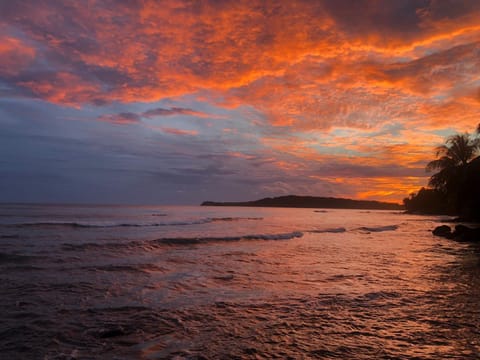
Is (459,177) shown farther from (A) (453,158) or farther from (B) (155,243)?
(B) (155,243)

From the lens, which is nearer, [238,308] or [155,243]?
Answer: [238,308]

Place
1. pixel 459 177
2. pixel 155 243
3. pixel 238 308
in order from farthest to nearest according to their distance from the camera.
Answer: pixel 459 177 < pixel 155 243 < pixel 238 308

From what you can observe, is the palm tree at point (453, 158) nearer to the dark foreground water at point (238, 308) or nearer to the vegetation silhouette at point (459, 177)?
the vegetation silhouette at point (459, 177)

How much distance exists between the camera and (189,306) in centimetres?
715

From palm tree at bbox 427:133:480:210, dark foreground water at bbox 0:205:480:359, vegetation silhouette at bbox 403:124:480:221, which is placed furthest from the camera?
palm tree at bbox 427:133:480:210

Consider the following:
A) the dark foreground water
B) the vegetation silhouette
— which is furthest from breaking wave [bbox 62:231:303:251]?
the vegetation silhouette

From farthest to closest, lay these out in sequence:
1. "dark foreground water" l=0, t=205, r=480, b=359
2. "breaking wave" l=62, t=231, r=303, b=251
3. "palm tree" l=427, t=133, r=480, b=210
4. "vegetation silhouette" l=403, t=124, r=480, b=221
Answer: "palm tree" l=427, t=133, r=480, b=210
"vegetation silhouette" l=403, t=124, r=480, b=221
"breaking wave" l=62, t=231, r=303, b=251
"dark foreground water" l=0, t=205, r=480, b=359

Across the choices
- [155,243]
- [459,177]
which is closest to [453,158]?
[459,177]

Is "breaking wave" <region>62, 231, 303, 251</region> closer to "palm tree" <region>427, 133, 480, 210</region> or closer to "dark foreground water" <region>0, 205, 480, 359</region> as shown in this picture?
"dark foreground water" <region>0, 205, 480, 359</region>

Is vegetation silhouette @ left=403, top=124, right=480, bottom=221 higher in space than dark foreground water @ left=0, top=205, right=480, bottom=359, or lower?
higher

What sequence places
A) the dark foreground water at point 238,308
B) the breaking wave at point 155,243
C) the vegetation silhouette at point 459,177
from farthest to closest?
the vegetation silhouette at point 459,177, the breaking wave at point 155,243, the dark foreground water at point 238,308

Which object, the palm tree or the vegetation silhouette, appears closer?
the vegetation silhouette

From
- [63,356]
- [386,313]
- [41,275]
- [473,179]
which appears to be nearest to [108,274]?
[41,275]

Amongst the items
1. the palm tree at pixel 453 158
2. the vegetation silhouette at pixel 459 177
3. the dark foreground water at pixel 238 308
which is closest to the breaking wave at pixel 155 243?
the dark foreground water at pixel 238 308
